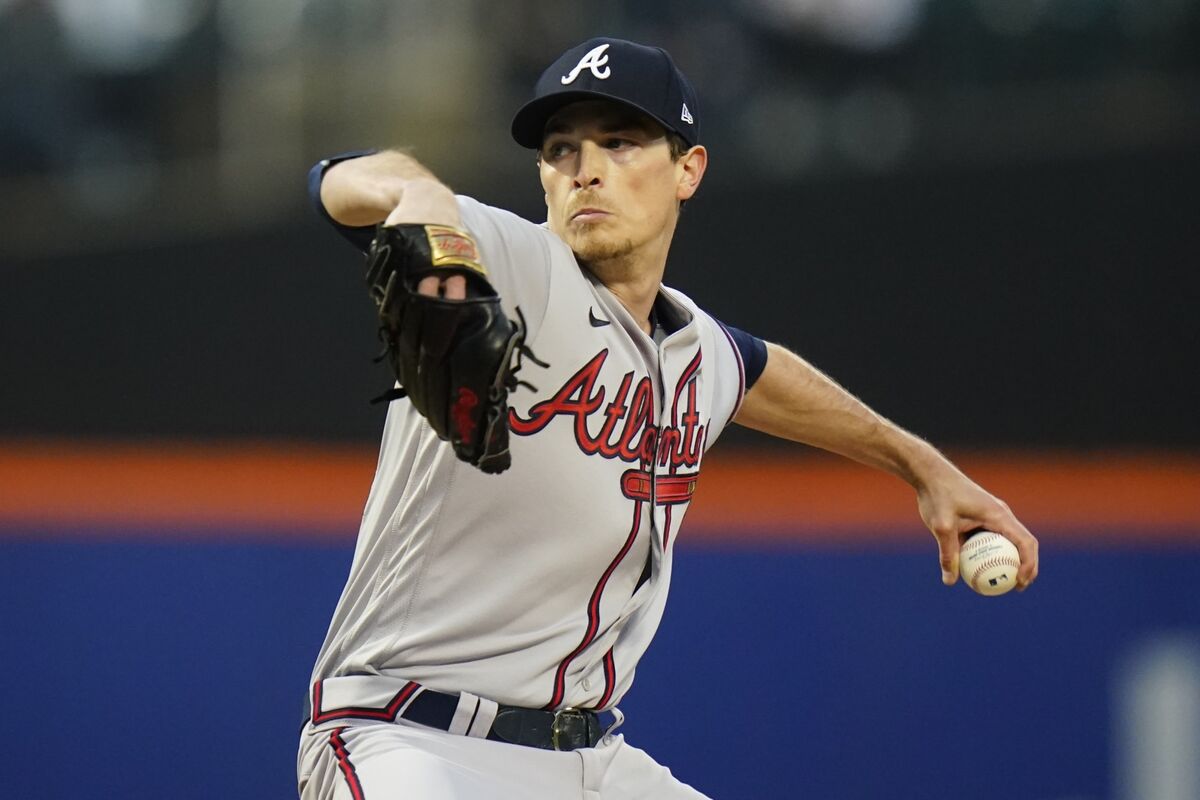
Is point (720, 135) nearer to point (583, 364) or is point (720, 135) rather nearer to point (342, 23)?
point (342, 23)

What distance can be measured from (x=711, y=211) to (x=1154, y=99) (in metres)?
1.62

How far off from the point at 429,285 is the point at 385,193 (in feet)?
0.92

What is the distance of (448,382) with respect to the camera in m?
2.05

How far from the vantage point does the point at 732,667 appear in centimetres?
508

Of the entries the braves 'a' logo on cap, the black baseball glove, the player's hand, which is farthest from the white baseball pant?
the braves 'a' logo on cap

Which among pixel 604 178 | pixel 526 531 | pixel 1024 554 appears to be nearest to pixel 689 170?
pixel 604 178

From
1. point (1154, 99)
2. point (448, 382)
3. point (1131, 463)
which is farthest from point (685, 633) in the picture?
point (448, 382)

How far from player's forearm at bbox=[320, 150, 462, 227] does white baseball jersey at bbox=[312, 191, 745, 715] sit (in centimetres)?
26

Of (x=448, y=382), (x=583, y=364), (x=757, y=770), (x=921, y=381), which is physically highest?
(x=921, y=381)

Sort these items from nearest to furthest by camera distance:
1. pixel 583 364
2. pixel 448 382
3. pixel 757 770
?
1. pixel 448 382
2. pixel 583 364
3. pixel 757 770

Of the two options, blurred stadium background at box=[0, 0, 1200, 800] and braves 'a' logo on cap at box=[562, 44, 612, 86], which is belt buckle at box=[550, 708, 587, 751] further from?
blurred stadium background at box=[0, 0, 1200, 800]

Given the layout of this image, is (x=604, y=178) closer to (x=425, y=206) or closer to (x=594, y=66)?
(x=594, y=66)

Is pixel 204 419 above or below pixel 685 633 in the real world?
above

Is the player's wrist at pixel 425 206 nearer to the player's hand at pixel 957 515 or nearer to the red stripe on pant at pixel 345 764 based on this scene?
the red stripe on pant at pixel 345 764
